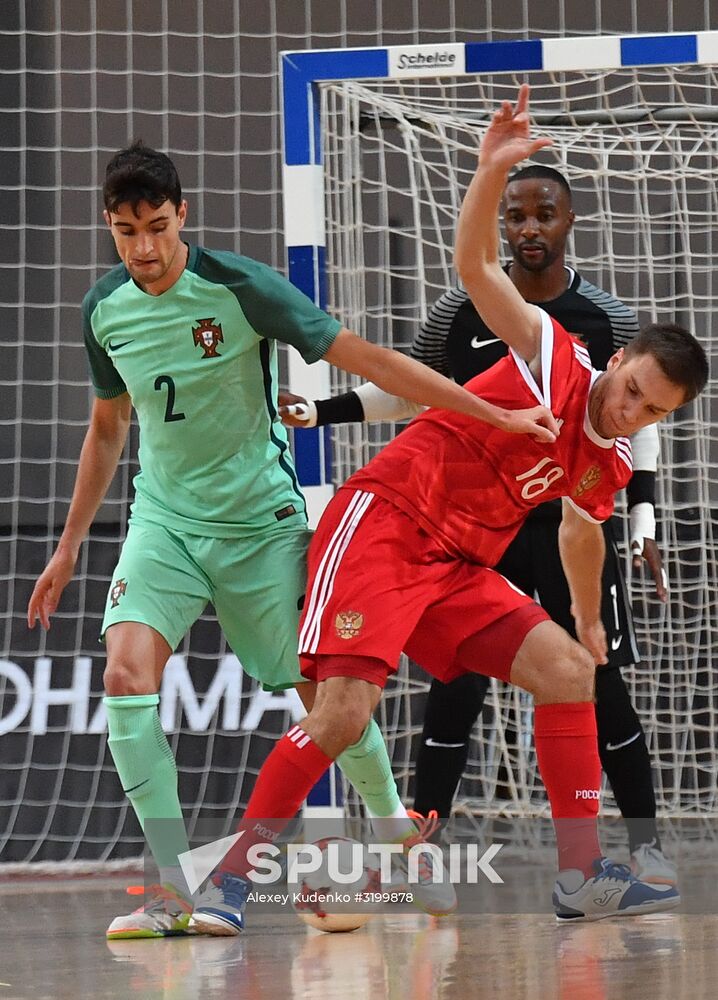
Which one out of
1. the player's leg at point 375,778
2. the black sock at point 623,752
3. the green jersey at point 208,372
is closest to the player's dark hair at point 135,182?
the green jersey at point 208,372

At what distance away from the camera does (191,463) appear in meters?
3.06

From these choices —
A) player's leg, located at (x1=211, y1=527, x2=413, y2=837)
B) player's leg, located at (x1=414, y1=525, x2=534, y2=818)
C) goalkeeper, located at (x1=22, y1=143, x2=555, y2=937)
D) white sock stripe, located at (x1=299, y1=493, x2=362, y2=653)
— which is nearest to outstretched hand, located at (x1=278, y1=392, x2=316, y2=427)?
goalkeeper, located at (x1=22, y1=143, x2=555, y2=937)

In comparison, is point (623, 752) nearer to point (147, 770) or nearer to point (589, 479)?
point (589, 479)

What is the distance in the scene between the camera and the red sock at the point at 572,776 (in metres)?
2.88

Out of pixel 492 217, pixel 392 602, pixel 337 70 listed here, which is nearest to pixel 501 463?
pixel 392 602

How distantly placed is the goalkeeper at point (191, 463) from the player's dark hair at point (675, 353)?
9.9 inches

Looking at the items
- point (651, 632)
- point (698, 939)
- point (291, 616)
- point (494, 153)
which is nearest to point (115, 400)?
point (291, 616)

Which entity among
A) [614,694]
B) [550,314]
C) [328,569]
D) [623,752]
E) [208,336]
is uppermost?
[550,314]

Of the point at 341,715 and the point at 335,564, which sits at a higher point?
the point at 335,564

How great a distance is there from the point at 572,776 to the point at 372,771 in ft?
1.40

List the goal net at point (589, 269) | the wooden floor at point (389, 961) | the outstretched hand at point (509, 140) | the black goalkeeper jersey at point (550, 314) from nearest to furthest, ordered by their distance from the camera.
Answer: the wooden floor at point (389, 961) < the outstretched hand at point (509, 140) < the black goalkeeper jersey at point (550, 314) < the goal net at point (589, 269)

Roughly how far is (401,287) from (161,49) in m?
2.00

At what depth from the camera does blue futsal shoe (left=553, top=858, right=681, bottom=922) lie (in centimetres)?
285

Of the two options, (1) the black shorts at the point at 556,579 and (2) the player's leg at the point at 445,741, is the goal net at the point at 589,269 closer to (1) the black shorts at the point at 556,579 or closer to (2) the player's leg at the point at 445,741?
(1) the black shorts at the point at 556,579
